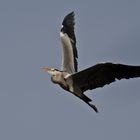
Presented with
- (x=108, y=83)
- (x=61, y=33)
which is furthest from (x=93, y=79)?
(x=61, y=33)

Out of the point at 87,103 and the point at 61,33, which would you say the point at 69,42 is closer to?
the point at 61,33

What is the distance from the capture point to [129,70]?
63.8 ft

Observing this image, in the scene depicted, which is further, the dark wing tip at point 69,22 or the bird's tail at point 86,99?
the dark wing tip at point 69,22

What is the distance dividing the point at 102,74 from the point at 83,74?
61cm

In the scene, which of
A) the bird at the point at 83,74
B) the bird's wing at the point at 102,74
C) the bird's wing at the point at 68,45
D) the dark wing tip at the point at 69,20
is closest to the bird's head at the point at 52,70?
the bird at the point at 83,74

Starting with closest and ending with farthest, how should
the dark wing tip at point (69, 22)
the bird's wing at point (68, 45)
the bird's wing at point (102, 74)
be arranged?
the bird's wing at point (102, 74)
the bird's wing at point (68, 45)
the dark wing tip at point (69, 22)

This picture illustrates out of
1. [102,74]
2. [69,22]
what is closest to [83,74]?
[102,74]

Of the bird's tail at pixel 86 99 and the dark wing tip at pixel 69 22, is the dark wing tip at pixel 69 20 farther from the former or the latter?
the bird's tail at pixel 86 99

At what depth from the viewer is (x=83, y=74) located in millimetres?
20375

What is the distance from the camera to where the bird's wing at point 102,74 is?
766 inches

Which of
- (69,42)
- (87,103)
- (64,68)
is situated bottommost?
(87,103)

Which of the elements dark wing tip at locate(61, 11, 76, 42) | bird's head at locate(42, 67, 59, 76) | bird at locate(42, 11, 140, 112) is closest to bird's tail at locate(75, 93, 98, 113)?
bird at locate(42, 11, 140, 112)

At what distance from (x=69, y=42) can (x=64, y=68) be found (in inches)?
92.5

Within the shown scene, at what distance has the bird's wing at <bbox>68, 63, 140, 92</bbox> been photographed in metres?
19.5
